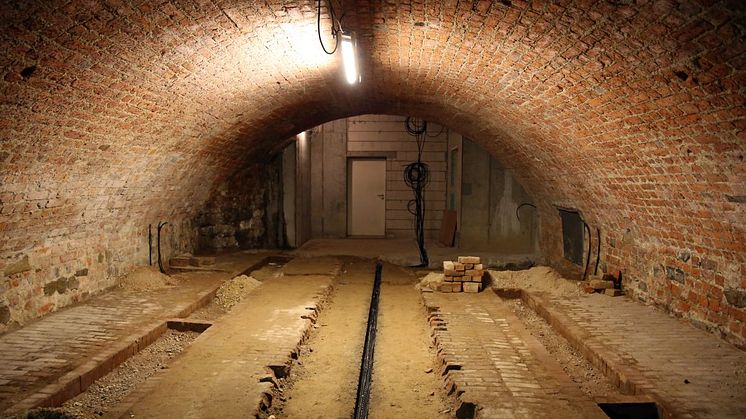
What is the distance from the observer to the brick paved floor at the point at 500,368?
11.5 ft

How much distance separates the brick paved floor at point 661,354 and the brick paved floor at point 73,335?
14.4 feet

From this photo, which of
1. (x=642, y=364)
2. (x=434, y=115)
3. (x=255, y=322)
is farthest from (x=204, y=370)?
(x=434, y=115)

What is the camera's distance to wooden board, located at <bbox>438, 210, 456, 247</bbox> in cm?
1184

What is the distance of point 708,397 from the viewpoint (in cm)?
358

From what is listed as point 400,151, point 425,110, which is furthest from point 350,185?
point 425,110

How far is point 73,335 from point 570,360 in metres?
4.81

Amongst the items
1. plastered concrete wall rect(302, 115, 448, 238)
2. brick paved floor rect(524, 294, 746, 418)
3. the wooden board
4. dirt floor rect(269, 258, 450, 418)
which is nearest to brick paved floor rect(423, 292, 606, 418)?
dirt floor rect(269, 258, 450, 418)

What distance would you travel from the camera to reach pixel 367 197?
537 inches

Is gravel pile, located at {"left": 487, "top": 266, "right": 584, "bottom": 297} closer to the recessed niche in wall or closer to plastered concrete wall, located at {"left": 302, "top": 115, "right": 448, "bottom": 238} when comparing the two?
the recessed niche in wall

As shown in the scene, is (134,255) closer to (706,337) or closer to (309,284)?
(309,284)

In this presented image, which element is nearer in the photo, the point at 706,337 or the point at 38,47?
the point at 38,47

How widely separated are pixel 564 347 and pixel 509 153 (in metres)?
4.00

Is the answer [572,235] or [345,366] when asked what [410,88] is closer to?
[572,235]

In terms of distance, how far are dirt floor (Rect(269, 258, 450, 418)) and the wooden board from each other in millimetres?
4529
